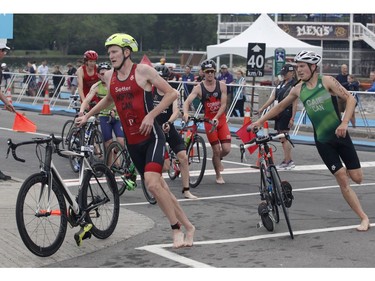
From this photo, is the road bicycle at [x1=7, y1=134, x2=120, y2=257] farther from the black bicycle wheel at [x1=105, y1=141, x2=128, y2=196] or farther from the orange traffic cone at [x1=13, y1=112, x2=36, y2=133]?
the black bicycle wheel at [x1=105, y1=141, x2=128, y2=196]

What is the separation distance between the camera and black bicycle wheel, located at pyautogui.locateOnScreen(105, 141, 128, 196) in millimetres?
12203

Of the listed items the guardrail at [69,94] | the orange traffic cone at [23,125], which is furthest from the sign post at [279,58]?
the orange traffic cone at [23,125]

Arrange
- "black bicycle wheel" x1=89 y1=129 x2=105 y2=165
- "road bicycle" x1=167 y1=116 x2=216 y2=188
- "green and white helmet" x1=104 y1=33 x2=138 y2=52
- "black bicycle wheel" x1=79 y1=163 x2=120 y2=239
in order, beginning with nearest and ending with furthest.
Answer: "green and white helmet" x1=104 y1=33 x2=138 y2=52
"black bicycle wheel" x1=79 y1=163 x2=120 y2=239
"road bicycle" x1=167 y1=116 x2=216 y2=188
"black bicycle wheel" x1=89 y1=129 x2=105 y2=165

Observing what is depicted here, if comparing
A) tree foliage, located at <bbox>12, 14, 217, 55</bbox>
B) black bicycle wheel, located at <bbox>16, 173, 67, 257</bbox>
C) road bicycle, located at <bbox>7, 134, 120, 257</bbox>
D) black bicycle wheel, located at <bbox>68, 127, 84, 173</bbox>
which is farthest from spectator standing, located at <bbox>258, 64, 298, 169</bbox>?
tree foliage, located at <bbox>12, 14, 217, 55</bbox>

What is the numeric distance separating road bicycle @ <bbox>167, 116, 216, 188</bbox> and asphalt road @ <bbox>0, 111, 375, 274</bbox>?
0.23 meters

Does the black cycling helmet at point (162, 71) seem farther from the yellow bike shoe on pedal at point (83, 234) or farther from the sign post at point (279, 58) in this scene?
the sign post at point (279, 58)

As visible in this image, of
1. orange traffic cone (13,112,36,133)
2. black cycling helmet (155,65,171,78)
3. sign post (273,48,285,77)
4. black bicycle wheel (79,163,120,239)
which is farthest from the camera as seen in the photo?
sign post (273,48,285,77)

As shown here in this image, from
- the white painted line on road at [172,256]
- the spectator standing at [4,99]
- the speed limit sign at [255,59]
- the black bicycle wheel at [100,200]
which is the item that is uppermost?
the speed limit sign at [255,59]

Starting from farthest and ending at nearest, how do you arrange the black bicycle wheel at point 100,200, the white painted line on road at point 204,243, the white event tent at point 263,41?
the white event tent at point 263,41, the black bicycle wheel at point 100,200, the white painted line on road at point 204,243

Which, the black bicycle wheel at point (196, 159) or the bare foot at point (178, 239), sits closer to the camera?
the bare foot at point (178, 239)

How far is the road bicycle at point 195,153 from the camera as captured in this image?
Result: 1339 centimetres

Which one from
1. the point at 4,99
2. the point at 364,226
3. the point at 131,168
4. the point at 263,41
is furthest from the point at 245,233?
the point at 263,41

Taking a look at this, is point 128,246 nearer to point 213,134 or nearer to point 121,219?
point 121,219

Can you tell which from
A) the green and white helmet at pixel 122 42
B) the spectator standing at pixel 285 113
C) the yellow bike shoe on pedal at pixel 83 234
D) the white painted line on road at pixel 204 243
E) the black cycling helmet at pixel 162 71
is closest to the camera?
the white painted line on road at pixel 204 243
